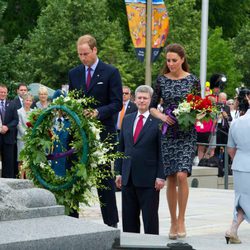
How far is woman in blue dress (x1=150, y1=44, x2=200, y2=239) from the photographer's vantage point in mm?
10609

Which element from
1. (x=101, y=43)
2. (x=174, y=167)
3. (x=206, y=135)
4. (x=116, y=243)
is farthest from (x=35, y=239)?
(x=101, y=43)

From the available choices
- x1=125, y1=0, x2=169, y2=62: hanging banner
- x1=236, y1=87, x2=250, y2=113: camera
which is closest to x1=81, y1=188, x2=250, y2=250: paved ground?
x1=236, y1=87, x2=250, y2=113: camera

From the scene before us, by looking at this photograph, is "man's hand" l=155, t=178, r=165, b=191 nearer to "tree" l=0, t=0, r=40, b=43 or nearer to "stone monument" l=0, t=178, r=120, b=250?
"stone monument" l=0, t=178, r=120, b=250

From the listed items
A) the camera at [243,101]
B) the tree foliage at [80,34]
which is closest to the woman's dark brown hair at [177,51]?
the camera at [243,101]

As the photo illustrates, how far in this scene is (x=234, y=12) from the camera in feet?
209

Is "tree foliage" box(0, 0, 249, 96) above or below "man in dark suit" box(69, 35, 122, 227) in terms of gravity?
above

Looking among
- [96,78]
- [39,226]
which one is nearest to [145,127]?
[96,78]

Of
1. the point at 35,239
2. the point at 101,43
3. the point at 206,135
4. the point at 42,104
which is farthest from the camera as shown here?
the point at 101,43

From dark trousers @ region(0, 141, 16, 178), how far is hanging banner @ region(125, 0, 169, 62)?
22.0 ft

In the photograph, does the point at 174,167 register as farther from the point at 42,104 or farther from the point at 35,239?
the point at 42,104

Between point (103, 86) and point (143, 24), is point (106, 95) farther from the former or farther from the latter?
point (143, 24)

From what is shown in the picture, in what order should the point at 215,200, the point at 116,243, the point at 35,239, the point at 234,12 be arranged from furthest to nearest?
the point at 234,12, the point at 215,200, the point at 116,243, the point at 35,239

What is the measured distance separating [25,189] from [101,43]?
36.7 meters

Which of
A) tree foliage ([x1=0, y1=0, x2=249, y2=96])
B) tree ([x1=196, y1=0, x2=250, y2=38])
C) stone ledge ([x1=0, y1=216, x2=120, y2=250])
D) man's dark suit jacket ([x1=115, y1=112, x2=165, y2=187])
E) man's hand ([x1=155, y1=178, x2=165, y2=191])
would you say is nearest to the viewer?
stone ledge ([x1=0, y1=216, x2=120, y2=250])
